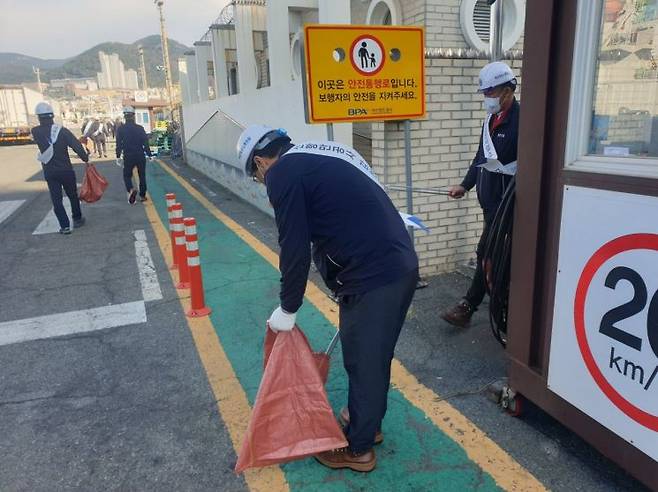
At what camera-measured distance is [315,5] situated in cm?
1013

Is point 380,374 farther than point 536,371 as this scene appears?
No

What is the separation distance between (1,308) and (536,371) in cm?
505

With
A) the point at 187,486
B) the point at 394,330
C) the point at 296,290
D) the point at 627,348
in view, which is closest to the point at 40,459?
the point at 187,486

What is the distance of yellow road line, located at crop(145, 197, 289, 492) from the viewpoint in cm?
253

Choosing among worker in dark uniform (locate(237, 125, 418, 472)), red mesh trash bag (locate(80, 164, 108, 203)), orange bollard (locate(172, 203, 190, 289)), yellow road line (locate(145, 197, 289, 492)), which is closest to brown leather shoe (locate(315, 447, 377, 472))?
worker in dark uniform (locate(237, 125, 418, 472))

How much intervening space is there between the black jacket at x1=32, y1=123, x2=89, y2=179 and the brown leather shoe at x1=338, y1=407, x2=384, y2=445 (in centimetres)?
690

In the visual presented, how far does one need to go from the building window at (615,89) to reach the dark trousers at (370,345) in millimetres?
1030

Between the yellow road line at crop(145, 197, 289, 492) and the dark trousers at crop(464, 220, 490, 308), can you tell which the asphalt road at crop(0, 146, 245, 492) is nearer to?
the yellow road line at crop(145, 197, 289, 492)

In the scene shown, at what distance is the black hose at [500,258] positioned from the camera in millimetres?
2955

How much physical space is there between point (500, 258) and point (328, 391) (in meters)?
1.43

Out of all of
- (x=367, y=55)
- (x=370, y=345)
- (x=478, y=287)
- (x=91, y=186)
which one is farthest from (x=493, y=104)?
(x=91, y=186)

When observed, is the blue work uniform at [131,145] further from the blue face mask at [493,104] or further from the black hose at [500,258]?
the black hose at [500,258]

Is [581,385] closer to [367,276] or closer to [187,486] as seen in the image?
[367,276]

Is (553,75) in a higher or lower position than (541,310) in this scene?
higher
